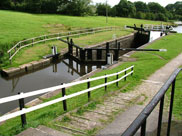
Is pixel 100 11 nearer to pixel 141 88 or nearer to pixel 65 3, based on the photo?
pixel 65 3

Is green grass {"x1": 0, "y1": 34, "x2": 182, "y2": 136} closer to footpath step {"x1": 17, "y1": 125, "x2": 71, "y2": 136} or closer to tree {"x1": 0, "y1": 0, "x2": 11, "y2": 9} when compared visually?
footpath step {"x1": 17, "y1": 125, "x2": 71, "y2": 136}

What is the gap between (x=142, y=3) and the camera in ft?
373

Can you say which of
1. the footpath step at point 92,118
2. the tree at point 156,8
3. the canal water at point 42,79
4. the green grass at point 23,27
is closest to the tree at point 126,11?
the tree at point 156,8

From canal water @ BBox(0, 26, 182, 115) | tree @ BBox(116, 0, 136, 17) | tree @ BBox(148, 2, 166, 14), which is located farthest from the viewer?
tree @ BBox(148, 2, 166, 14)

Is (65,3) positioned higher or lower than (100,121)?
higher

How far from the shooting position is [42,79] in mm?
12891

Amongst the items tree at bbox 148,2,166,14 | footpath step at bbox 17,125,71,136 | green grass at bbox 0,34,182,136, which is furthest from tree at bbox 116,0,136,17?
footpath step at bbox 17,125,71,136

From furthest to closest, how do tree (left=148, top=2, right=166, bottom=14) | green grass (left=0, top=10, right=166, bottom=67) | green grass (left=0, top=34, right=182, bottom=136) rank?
1. tree (left=148, top=2, right=166, bottom=14)
2. green grass (left=0, top=10, right=166, bottom=67)
3. green grass (left=0, top=34, right=182, bottom=136)

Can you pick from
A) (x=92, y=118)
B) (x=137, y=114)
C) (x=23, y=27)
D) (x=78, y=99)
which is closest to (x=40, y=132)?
(x=92, y=118)

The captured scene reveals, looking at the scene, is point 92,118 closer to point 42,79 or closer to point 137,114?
point 137,114

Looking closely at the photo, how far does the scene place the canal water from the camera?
1069 centimetres

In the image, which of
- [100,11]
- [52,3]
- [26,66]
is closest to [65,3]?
[52,3]

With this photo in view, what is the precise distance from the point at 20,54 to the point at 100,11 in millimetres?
63452

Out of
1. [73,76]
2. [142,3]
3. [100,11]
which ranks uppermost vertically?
[142,3]
